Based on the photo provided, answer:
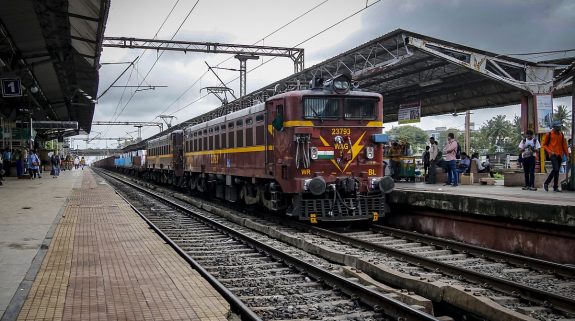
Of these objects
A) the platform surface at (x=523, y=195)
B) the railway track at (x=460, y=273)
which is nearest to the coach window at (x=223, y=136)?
the railway track at (x=460, y=273)

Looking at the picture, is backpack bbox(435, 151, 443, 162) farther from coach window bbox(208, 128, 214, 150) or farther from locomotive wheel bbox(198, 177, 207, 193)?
locomotive wheel bbox(198, 177, 207, 193)

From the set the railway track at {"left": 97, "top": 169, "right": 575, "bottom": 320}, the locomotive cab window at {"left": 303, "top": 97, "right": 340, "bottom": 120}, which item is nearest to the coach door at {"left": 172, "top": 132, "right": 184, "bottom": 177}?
the locomotive cab window at {"left": 303, "top": 97, "right": 340, "bottom": 120}

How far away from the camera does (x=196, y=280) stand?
21.2 feet

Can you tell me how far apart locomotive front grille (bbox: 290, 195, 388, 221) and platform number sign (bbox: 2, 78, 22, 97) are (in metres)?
11.1

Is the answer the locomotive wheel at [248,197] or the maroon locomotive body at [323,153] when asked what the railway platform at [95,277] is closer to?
the maroon locomotive body at [323,153]

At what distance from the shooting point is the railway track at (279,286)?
19.1 ft

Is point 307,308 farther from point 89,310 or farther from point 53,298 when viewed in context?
point 53,298

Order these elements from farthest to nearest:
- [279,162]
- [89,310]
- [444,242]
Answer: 1. [279,162]
2. [444,242]
3. [89,310]

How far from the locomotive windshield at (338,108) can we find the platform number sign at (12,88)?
1076 centimetres

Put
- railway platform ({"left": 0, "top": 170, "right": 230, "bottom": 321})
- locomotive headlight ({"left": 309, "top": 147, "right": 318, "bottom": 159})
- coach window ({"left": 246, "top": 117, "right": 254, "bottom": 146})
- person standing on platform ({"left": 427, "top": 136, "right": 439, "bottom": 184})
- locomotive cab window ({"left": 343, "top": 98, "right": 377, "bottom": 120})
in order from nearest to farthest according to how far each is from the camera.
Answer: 1. railway platform ({"left": 0, "top": 170, "right": 230, "bottom": 321})
2. locomotive headlight ({"left": 309, "top": 147, "right": 318, "bottom": 159})
3. locomotive cab window ({"left": 343, "top": 98, "right": 377, "bottom": 120})
4. coach window ({"left": 246, "top": 117, "right": 254, "bottom": 146})
5. person standing on platform ({"left": 427, "top": 136, "right": 439, "bottom": 184})

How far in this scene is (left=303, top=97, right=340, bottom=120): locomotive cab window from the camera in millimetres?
12312

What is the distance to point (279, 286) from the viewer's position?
23.3ft

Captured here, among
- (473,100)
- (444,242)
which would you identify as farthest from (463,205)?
(473,100)

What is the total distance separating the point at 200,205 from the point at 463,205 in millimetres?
10363
